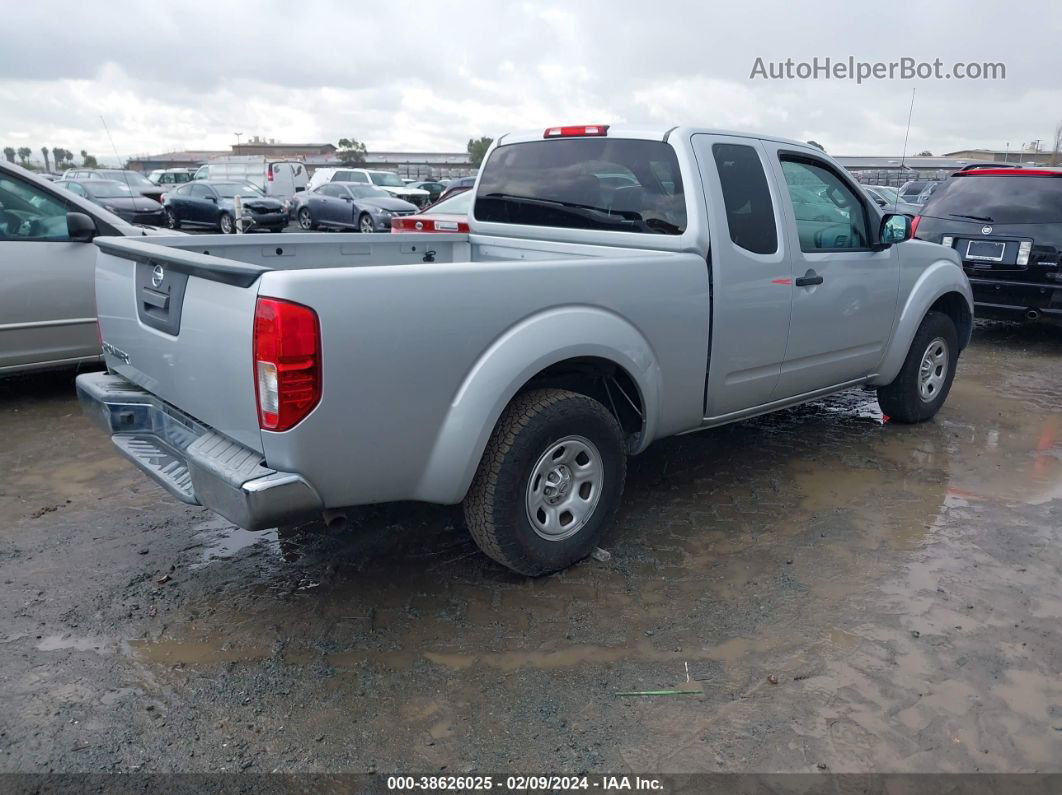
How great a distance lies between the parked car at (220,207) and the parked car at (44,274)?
15.3m

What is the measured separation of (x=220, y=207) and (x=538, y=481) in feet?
66.1

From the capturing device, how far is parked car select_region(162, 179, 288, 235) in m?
21.1

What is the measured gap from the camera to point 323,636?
3.15 metres

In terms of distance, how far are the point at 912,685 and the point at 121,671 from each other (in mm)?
2817

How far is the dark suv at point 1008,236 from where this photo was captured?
7.89 metres

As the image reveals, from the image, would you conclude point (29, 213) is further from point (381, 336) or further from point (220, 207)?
point (220, 207)

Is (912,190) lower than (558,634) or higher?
higher

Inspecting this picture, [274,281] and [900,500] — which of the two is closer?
[274,281]

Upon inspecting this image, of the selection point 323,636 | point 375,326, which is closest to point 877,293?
point 375,326

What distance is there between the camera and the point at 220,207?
21125mm

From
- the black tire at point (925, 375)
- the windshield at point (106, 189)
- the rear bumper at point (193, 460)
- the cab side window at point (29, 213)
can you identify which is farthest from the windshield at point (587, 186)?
the windshield at point (106, 189)

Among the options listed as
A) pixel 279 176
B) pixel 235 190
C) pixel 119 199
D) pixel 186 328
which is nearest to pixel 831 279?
pixel 186 328

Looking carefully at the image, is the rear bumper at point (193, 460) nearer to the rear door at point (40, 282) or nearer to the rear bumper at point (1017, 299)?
the rear door at point (40, 282)

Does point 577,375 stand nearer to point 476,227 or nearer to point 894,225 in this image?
point 476,227
